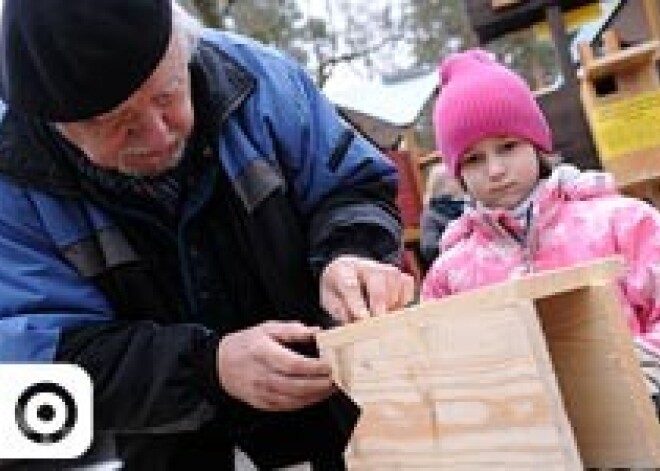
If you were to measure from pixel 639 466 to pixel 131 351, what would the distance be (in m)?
0.73

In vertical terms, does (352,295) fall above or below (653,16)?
above

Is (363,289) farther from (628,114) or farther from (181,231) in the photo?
(628,114)

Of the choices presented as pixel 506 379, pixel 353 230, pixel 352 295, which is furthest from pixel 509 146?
pixel 506 379

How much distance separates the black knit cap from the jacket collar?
17cm

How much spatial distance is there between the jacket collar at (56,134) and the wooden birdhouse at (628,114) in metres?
2.54

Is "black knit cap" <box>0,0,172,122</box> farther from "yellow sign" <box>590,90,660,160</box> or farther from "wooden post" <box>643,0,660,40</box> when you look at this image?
"wooden post" <box>643,0,660,40</box>

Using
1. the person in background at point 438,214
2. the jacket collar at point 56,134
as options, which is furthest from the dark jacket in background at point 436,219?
the jacket collar at point 56,134

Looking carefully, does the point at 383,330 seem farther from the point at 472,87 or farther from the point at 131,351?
the point at 472,87

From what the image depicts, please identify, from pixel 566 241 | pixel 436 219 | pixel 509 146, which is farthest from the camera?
pixel 436 219

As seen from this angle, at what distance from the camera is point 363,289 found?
1.52m

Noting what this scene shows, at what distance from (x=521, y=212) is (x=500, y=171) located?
0.09 meters

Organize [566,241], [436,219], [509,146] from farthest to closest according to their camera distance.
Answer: [436,219], [509,146], [566,241]

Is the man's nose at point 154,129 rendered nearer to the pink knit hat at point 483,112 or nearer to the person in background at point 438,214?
the pink knit hat at point 483,112

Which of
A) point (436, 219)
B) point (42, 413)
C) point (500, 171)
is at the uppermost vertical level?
point (42, 413)
